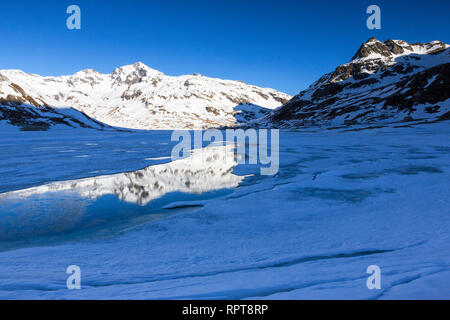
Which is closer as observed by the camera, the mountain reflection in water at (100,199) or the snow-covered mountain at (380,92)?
the mountain reflection in water at (100,199)

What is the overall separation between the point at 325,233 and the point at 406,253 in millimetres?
1523

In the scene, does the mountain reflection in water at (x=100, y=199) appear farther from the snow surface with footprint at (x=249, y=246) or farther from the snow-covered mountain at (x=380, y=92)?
the snow-covered mountain at (x=380, y=92)

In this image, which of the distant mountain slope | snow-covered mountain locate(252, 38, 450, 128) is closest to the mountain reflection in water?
snow-covered mountain locate(252, 38, 450, 128)

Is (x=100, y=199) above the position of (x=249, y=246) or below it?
above

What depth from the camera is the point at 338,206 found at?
25.1ft

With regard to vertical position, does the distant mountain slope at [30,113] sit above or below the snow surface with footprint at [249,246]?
above

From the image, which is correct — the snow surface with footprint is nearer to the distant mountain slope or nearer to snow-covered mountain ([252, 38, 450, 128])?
snow-covered mountain ([252, 38, 450, 128])

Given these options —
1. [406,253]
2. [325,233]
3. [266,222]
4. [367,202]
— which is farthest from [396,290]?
[367,202]

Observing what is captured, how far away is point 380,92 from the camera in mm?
95312

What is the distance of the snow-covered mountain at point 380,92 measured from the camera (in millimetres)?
67375

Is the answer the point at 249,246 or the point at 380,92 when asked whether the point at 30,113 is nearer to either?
the point at 249,246

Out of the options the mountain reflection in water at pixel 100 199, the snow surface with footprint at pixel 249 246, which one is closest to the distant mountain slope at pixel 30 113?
the mountain reflection in water at pixel 100 199

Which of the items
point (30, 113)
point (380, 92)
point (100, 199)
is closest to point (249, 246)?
point (100, 199)
